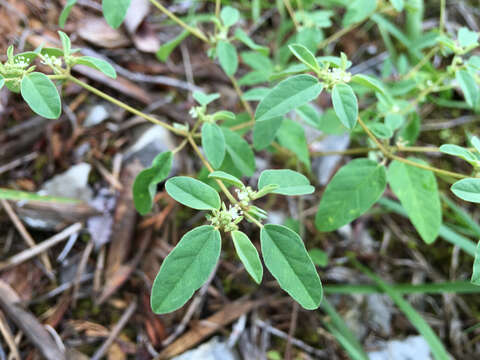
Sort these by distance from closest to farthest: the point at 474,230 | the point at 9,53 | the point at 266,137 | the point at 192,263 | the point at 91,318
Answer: the point at 192,263 < the point at 9,53 < the point at 266,137 < the point at 91,318 < the point at 474,230

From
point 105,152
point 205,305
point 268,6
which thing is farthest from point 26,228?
point 268,6

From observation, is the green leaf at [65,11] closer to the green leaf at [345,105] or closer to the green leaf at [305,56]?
the green leaf at [305,56]

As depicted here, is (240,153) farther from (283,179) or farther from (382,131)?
(382,131)

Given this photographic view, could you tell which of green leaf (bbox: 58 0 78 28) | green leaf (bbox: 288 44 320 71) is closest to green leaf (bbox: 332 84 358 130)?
green leaf (bbox: 288 44 320 71)

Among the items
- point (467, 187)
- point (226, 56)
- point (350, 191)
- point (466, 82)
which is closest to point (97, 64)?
point (226, 56)

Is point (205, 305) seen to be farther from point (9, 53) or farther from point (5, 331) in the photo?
point (9, 53)

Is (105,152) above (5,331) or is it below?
above

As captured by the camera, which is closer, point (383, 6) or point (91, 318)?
point (91, 318)
